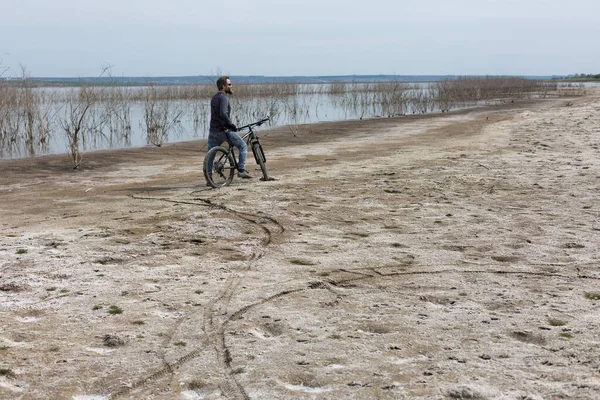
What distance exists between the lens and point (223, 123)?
10.1m

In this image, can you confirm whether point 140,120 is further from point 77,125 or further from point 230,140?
point 230,140

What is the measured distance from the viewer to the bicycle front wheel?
32.9ft

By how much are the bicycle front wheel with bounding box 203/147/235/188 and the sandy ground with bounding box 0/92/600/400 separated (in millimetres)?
261

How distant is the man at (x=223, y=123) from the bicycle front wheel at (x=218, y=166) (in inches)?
3.9

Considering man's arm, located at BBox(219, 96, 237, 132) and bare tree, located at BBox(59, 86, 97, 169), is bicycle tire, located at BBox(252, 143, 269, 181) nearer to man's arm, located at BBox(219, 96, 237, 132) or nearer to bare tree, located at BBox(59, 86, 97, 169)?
man's arm, located at BBox(219, 96, 237, 132)

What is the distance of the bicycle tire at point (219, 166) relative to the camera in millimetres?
10023

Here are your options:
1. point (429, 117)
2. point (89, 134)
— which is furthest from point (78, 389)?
point (429, 117)

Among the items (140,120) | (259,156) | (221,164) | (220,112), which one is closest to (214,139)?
(221,164)

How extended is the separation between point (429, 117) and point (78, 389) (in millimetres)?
26971

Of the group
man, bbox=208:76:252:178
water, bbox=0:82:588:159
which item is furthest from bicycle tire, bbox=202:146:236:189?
water, bbox=0:82:588:159

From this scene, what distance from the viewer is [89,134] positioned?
2378 centimetres

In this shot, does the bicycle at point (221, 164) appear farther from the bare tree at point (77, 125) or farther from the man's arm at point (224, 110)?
the bare tree at point (77, 125)

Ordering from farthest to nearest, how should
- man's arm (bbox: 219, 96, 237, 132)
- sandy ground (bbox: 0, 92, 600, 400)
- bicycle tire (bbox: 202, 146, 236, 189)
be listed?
bicycle tire (bbox: 202, 146, 236, 189) → man's arm (bbox: 219, 96, 237, 132) → sandy ground (bbox: 0, 92, 600, 400)

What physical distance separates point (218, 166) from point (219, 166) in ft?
0.05
